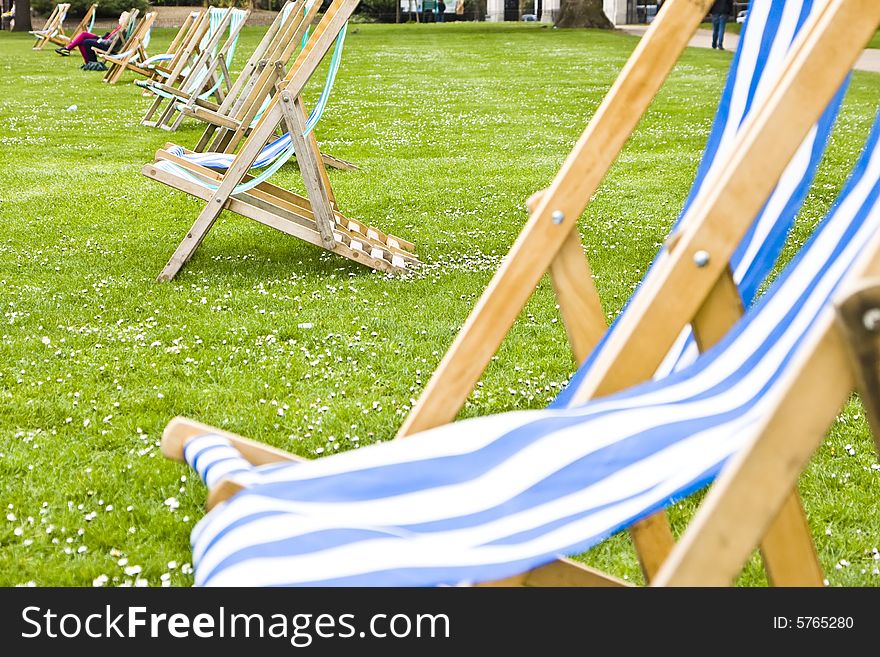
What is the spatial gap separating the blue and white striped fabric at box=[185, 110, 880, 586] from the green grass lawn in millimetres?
968

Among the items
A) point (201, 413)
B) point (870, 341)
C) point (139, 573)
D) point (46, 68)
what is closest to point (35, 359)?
point (201, 413)

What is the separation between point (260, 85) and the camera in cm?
655

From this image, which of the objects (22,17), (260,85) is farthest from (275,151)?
(22,17)

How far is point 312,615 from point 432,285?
11.3 ft

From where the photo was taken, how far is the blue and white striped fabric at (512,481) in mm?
1487

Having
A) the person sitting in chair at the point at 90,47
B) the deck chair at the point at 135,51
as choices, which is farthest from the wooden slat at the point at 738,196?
the person sitting in chair at the point at 90,47

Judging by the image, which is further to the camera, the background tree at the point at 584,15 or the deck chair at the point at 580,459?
the background tree at the point at 584,15

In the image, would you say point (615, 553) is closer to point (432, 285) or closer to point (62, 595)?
point (62, 595)

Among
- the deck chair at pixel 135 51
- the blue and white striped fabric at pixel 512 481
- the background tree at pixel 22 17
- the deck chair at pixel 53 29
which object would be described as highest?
the blue and white striped fabric at pixel 512 481

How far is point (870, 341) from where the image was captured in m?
1.19

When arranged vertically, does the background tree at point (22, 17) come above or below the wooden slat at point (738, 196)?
below

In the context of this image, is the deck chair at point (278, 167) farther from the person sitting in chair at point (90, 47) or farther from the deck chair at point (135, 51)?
the person sitting in chair at point (90, 47)

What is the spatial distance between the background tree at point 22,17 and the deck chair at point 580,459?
3463 centimetres

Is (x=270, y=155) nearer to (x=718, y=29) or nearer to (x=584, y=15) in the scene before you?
(x=718, y=29)
